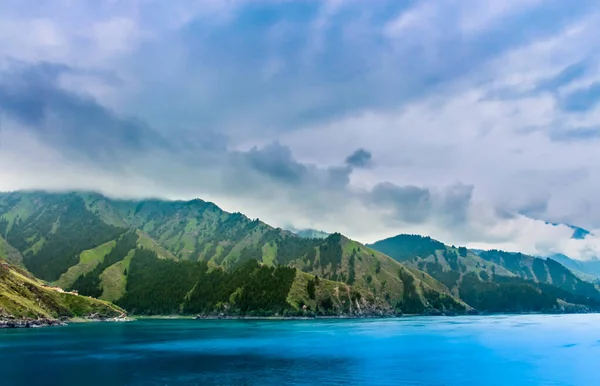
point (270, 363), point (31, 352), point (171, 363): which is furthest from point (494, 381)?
point (31, 352)

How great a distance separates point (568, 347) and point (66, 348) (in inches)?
6831

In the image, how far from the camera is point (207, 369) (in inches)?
4048

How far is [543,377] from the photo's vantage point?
319 ft

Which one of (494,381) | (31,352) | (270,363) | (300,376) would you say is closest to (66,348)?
(31,352)

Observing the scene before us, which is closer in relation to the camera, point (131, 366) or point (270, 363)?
point (131, 366)

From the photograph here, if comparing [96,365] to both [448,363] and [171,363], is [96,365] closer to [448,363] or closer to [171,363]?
[171,363]

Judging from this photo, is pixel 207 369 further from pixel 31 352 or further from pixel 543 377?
pixel 543 377

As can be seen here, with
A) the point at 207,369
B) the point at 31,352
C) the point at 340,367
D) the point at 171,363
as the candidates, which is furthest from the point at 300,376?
the point at 31,352

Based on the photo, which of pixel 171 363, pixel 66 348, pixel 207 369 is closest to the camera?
pixel 207 369

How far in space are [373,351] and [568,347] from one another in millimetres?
74003

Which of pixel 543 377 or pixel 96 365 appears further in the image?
pixel 96 365

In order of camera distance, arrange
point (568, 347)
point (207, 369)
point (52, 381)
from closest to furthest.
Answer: point (52, 381)
point (207, 369)
point (568, 347)

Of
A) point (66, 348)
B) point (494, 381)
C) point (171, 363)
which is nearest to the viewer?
point (494, 381)

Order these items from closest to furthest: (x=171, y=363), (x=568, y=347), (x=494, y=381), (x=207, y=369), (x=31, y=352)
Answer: (x=494, y=381), (x=207, y=369), (x=171, y=363), (x=31, y=352), (x=568, y=347)
